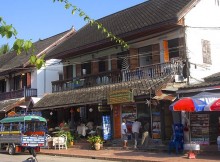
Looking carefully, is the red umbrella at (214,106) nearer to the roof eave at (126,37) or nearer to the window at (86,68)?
the roof eave at (126,37)

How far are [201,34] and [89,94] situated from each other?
7.83m

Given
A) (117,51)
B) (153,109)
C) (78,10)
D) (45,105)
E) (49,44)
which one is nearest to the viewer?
(78,10)

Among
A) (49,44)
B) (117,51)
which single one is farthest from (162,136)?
(49,44)

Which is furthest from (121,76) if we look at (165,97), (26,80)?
(26,80)

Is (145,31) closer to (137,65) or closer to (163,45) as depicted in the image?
(163,45)

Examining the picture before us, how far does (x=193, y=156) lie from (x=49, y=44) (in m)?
21.3

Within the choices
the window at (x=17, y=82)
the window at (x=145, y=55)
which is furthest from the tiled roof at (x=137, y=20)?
the window at (x=17, y=82)

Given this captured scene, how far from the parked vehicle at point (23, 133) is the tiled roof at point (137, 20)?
20.5 ft

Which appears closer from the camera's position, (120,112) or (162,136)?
(162,136)

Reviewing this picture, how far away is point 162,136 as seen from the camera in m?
18.5

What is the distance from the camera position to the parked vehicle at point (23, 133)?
63.0 feet

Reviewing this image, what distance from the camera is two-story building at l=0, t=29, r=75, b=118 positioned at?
3002cm

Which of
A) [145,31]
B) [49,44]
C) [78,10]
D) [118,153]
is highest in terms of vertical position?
[49,44]

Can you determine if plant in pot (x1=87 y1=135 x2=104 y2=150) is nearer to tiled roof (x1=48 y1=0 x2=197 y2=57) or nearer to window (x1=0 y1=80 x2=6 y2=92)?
tiled roof (x1=48 y1=0 x2=197 y2=57)
